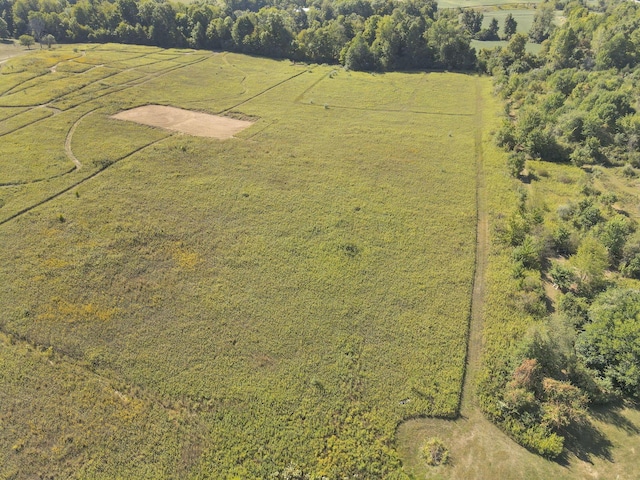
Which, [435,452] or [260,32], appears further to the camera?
[260,32]

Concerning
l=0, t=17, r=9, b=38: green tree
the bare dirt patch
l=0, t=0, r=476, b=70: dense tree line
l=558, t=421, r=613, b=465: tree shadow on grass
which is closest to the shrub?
l=558, t=421, r=613, b=465: tree shadow on grass

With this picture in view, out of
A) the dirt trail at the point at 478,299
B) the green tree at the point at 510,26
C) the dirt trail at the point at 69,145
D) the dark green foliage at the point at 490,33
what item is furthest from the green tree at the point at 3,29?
the green tree at the point at 510,26

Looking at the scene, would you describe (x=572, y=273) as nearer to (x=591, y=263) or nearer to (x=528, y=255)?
(x=591, y=263)

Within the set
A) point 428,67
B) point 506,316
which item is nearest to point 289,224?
point 506,316

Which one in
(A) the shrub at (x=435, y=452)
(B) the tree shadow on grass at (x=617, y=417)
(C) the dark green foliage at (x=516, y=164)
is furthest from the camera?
(C) the dark green foliage at (x=516, y=164)

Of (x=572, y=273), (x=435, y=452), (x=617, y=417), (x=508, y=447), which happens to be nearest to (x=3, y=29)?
(x=435, y=452)

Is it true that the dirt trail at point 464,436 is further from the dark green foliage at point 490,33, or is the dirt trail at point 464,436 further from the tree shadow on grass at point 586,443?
the dark green foliage at point 490,33
